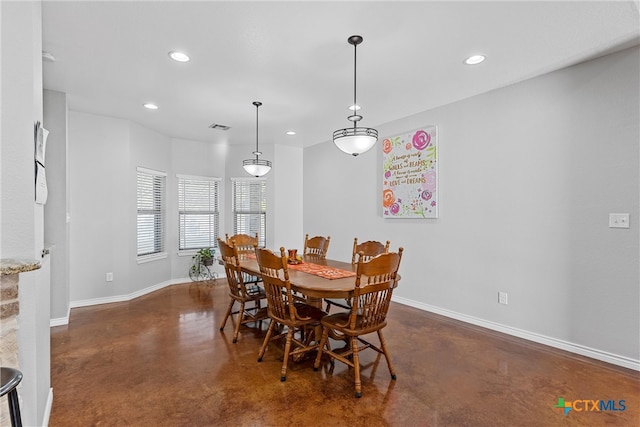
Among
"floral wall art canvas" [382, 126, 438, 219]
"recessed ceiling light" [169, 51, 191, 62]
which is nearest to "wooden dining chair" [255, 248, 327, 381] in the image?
"recessed ceiling light" [169, 51, 191, 62]

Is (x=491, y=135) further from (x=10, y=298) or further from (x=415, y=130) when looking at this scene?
(x=10, y=298)

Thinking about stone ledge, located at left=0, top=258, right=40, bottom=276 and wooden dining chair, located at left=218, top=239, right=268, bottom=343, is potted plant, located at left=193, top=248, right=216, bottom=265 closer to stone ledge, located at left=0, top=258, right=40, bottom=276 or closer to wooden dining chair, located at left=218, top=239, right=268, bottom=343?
wooden dining chair, located at left=218, top=239, right=268, bottom=343

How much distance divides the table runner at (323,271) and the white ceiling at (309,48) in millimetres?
1869

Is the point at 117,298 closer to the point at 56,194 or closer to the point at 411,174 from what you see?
the point at 56,194

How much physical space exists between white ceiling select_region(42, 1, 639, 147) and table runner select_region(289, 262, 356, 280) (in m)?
1.87

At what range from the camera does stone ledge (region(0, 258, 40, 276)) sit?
120 cm

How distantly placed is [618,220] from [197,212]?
597 centimetres

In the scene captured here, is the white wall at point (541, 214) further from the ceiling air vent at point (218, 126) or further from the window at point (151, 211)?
the window at point (151, 211)

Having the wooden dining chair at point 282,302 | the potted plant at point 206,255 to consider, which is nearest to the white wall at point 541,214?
the wooden dining chair at point 282,302

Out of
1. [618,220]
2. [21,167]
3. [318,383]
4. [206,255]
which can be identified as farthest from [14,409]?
[206,255]

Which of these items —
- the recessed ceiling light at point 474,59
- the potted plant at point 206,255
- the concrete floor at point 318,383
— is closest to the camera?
the concrete floor at point 318,383

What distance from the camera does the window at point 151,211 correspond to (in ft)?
16.8

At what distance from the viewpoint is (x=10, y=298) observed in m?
1.30

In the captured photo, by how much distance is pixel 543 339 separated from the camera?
314 cm
